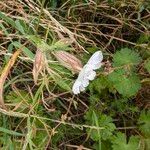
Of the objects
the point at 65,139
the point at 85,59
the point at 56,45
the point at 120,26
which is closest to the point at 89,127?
the point at 65,139

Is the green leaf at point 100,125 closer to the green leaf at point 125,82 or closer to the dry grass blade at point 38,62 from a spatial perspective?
the green leaf at point 125,82

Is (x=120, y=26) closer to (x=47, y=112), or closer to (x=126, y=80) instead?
(x=126, y=80)

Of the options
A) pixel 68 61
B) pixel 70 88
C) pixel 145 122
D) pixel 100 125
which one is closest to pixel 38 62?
pixel 68 61

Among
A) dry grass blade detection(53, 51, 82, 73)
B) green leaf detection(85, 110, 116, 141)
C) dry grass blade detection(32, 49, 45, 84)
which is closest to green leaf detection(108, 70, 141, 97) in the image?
green leaf detection(85, 110, 116, 141)

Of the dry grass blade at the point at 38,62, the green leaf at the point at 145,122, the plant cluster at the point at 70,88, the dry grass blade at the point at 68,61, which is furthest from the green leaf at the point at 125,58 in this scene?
the dry grass blade at the point at 38,62

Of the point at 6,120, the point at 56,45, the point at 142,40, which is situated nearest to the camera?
the point at 56,45

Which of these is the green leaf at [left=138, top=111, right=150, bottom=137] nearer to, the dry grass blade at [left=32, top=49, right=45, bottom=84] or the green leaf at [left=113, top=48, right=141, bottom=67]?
the green leaf at [left=113, top=48, right=141, bottom=67]
